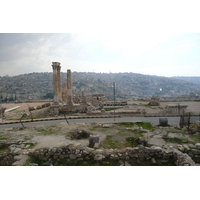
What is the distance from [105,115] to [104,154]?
1045 cm

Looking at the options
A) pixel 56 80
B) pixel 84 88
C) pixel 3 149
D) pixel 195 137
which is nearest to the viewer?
pixel 3 149

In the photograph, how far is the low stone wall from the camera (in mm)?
7586

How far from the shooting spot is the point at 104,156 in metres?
7.61

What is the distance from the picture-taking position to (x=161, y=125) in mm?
13062

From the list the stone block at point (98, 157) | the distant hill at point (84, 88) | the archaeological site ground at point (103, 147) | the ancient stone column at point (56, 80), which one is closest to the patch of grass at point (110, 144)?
the archaeological site ground at point (103, 147)

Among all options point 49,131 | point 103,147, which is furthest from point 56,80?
point 103,147

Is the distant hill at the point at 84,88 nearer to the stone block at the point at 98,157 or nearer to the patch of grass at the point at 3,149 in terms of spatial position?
the patch of grass at the point at 3,149

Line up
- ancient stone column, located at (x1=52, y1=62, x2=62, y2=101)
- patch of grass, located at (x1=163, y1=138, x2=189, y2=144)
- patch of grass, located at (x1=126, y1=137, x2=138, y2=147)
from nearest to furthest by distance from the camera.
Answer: patch of grass, located at (x1=163, y1=138, x2=189, y2=144) → patch of grass, located at (x1=126, y1=137, x2=138, y2=147) → ancient stone column, located at (x1=52, y1=62, x2=62, y2=101)

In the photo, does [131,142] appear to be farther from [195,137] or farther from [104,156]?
[195,137]

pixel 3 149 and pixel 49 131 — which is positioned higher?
pixel 49 131

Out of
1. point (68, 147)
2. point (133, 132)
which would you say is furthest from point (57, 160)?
point (133, 132)

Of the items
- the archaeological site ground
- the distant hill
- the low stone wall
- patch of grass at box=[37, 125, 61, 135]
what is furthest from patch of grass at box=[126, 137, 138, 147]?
the distant hill

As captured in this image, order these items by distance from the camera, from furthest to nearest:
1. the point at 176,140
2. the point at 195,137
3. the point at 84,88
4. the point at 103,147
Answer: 1. the point at 84,88
2. the point at 195,137
3. the point at 176,140
4. the point at 103,147

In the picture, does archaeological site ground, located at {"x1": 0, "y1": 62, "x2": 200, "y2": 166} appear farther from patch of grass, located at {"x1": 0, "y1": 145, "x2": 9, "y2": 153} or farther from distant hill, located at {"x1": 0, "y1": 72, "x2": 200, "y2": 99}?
distant hill, located at {"x1": 0, "y1": 72, "x2": 200, "y2": 99}
